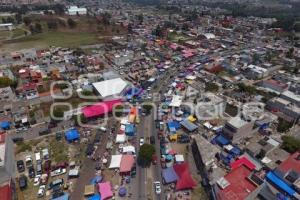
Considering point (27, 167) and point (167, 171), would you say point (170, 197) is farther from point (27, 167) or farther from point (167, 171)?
point (27, 167)

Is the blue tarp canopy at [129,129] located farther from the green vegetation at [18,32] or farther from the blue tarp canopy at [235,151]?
the green vegetation at [18,32]

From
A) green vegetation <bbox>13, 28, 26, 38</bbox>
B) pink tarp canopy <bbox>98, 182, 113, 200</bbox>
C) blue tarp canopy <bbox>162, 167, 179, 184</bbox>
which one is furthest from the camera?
green vegetation <bbox>13, 28, 26, 38</bbox>

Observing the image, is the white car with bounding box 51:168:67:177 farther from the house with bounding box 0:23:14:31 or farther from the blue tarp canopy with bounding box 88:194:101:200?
the house with bounding box 0:23:14:31

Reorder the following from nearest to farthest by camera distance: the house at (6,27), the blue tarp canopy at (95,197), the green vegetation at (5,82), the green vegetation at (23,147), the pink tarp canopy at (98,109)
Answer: the blue tarp canopy at (95,197) < the green vegetation at (23,147) < the pink tarp canopy at (98,109) < the green vegetation at (5,82) < the house at (6,27)

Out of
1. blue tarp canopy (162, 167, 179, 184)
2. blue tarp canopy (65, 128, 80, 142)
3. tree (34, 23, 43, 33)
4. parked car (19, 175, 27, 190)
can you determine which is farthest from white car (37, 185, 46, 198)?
tree (34, 23, 43, 33)

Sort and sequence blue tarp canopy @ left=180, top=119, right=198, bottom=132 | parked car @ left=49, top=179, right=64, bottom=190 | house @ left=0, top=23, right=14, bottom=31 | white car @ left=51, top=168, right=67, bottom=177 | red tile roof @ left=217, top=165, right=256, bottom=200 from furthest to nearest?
house @ left=0, top=23, right=14, bottom=31, blue tarp canopy @ left=180, top=119, right=198, bottom=132, white car @ left=51, top=168, right=67, bottom=177, parked car @ left=49, top=179, right=64, bottom=190, red tile roof @ left=217, top=165, right=256, bottom=200

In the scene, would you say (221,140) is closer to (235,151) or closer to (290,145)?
(235,151)

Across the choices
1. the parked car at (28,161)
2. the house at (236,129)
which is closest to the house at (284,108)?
the house at (236,129)
